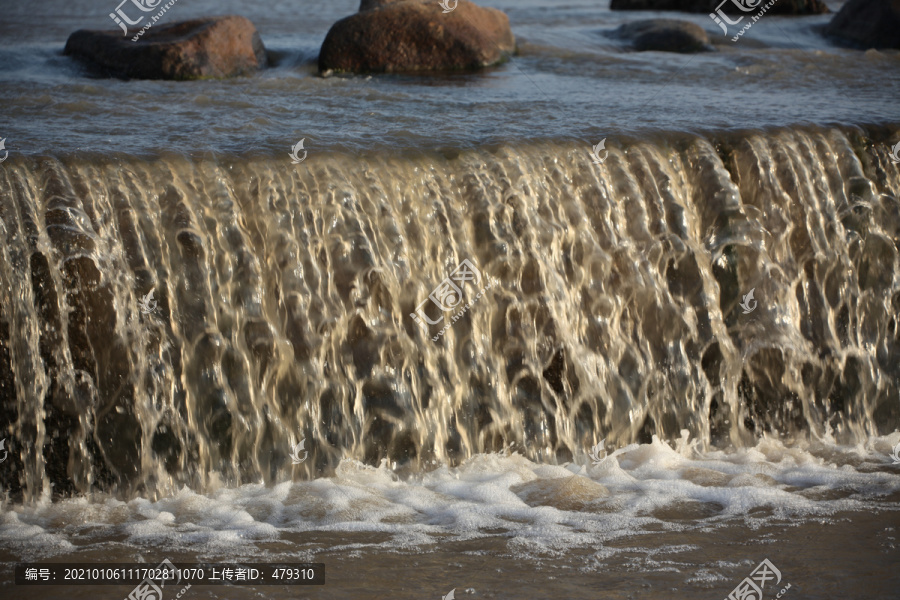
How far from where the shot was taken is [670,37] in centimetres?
908

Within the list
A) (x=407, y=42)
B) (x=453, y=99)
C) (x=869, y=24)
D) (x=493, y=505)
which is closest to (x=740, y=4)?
(x=869, y=24)

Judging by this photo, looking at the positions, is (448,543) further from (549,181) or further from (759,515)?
(549,181)

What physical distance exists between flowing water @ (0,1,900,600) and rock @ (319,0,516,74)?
2.40m

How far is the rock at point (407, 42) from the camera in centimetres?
748

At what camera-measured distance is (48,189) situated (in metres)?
3.79

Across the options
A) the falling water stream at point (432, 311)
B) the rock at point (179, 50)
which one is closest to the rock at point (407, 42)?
the rock at point (179, 50)

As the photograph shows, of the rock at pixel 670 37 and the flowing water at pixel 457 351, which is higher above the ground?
the rock at pixel 670 37

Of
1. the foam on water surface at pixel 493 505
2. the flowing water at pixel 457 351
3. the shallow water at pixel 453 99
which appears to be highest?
the shallow water at pixel 453 99

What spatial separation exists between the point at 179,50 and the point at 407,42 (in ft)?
6.13

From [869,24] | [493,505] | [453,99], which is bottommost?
[493,505]

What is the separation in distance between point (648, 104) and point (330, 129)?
2253mm

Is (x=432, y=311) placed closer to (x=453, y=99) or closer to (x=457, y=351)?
(x=457, y=351)

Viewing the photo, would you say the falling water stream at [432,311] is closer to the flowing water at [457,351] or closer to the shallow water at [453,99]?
the flowing water at [457,351]

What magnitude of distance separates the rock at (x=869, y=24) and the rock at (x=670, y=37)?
1.63m
